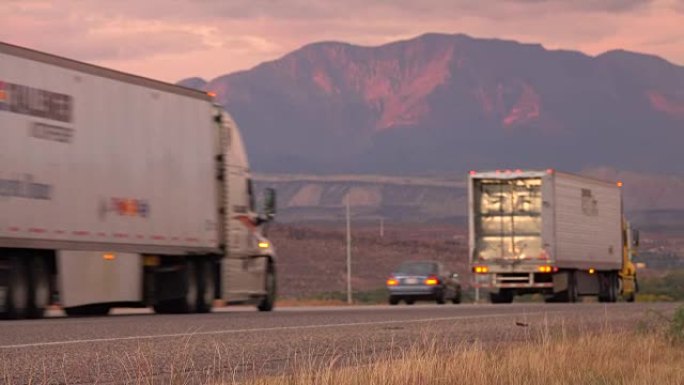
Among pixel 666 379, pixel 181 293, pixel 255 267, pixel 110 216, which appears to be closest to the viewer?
pixel 666 379

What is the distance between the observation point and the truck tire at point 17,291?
914 inches

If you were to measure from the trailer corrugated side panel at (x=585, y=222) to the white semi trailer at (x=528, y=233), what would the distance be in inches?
1.1

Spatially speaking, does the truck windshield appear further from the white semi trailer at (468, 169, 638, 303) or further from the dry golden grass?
the dry golden grass

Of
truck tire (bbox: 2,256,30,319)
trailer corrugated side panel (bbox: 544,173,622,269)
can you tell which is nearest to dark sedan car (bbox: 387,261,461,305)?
trailer corrugated side panel (bbox: 544,173,622,269)

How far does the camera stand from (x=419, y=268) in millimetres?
48250

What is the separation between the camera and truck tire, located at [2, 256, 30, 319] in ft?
76.2

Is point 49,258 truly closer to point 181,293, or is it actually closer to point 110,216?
point 110,216

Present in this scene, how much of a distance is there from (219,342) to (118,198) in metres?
9.39

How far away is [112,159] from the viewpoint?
1014 inches

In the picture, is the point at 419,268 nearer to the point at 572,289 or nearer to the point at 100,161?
the point at 572,289

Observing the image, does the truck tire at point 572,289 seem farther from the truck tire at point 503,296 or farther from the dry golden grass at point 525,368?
the dry golden grass at point 525,368

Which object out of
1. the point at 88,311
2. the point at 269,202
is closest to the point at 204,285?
the point at 88,311

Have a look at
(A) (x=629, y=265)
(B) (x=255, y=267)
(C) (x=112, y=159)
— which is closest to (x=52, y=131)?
(C) (x=112, y=159)

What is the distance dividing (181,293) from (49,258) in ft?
13.2
